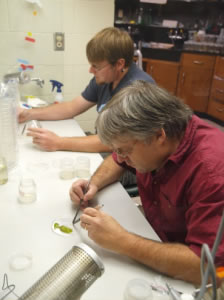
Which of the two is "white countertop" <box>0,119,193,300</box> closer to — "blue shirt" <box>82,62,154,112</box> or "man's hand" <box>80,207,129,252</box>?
"man's hand" <box>80,207,129,252</box>

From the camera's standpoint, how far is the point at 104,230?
0.86m

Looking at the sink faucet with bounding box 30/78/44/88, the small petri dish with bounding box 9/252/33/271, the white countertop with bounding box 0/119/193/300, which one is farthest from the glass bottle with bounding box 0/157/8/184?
the sink faucet with bounding box 30/78/44/88

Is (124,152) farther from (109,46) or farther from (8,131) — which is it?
(109,46)

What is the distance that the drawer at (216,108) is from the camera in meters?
4.31

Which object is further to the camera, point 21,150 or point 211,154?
point 21,150

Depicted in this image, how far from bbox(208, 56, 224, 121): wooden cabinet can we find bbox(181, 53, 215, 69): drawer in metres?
0.11

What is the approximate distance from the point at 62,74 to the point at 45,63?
0.19 m

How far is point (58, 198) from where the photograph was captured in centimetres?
112

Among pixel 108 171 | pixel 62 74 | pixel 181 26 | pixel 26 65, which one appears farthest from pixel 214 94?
pixel 108 171

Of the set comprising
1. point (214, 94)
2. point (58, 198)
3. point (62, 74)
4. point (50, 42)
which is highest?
point (50, 42)

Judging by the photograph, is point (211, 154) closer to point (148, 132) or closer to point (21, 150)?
point (148, 132)

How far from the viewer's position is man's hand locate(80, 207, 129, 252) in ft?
2.78

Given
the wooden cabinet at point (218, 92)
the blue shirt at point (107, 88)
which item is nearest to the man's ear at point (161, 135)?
the blue shirt at point (107, 88)

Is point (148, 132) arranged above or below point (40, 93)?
above
